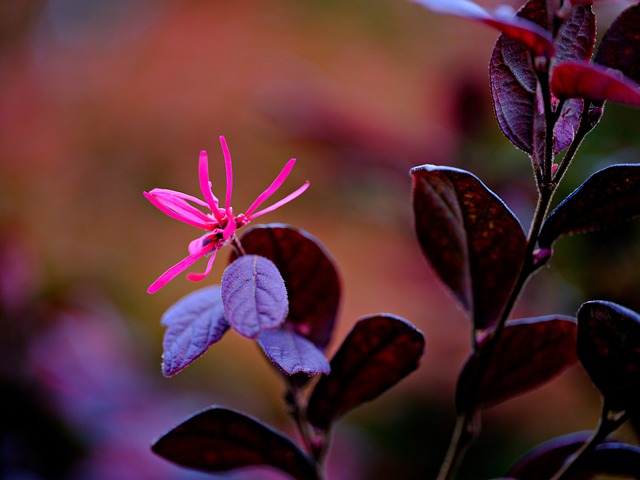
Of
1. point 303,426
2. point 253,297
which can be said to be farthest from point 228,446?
point 253,297

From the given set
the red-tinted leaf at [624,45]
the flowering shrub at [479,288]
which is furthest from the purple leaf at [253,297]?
the red-tinted leaf at [624,45]

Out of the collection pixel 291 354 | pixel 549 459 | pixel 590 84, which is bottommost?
pixel 549 459

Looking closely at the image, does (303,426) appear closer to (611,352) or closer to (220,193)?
(611,352)

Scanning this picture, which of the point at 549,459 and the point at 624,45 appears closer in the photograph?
the point at 624,45

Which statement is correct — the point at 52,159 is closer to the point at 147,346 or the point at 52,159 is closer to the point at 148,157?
the point at 148,157

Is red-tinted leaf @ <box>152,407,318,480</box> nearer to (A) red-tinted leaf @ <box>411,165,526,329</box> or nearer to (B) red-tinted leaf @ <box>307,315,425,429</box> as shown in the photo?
(B) red-tinted leaf @ <box>307,315,425,429</box>

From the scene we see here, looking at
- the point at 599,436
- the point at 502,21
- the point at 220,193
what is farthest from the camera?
the point at 220,193
